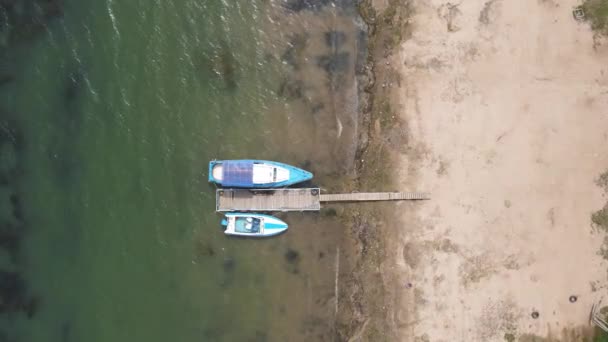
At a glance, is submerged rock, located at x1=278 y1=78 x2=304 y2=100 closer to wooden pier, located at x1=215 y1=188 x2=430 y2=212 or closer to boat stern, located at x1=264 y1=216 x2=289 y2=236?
wooden pier, located at x1=215 y1=188 x2=430 y2=212

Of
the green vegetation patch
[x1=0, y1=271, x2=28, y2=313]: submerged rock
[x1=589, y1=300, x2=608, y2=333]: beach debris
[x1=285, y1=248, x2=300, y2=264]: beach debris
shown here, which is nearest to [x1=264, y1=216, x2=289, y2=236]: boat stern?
[x1=285, y1=248, x2=300, y2=264]: beach debris

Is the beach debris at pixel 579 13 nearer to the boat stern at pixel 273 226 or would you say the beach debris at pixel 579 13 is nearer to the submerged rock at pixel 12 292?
the boat stern at pixel 273 226

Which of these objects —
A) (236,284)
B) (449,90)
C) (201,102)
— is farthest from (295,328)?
(449,90)

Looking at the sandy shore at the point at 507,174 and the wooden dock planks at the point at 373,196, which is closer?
the sandy shore at the point at 507,174

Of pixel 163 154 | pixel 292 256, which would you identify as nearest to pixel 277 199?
pixel 292 256

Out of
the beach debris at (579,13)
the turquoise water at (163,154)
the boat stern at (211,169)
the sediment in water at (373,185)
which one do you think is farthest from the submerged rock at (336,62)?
the beach debris at (579,13)
